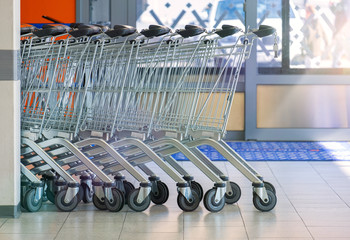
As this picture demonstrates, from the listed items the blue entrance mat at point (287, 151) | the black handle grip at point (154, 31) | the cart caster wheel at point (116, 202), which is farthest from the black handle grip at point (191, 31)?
the blue entrance mat at point (287, 151)

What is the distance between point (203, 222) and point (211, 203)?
0.26 metres

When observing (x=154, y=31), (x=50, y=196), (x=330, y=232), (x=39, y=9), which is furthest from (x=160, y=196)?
(x=39, y=9)

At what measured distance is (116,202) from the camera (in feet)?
15.0

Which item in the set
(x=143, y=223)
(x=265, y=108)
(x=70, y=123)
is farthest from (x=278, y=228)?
(x=265, y=108)

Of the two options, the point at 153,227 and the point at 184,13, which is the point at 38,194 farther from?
the point at 184,13

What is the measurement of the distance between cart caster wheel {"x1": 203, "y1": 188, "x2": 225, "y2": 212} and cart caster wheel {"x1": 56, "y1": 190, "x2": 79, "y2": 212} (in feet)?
2.82

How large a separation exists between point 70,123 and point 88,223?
79cm

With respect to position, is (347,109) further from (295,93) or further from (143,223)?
(143,223)

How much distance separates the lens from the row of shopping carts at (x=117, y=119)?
15.0 feet

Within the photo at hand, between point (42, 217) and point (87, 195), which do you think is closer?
point (42, 217)

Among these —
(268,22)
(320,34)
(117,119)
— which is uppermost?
(268,22)

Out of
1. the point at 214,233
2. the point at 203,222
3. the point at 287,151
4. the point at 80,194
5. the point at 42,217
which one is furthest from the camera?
the point at 287,151

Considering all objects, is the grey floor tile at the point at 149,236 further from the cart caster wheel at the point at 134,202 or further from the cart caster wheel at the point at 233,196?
the cart caster wheel at the point at 233,196

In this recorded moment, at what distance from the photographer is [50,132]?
15.8ft
